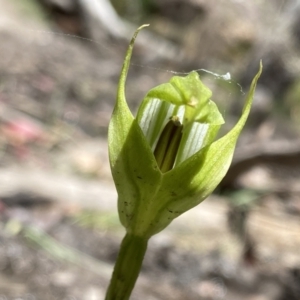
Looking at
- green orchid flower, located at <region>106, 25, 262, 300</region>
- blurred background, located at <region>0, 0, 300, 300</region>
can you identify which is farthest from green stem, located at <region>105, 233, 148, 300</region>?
blurred background, located at <region>0, 0, 300, 300</region>

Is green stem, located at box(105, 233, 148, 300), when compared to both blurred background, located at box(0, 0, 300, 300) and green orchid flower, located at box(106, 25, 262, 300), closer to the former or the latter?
green orchid flower, located at box(106, 25, 262, 300)

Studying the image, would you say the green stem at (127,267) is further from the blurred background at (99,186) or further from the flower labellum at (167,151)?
the blurred background at (99,186)

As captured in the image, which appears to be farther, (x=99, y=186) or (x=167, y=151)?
(x=99, y=186)

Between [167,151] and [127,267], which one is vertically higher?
[167,151]

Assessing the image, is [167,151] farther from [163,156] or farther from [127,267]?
[127,267]

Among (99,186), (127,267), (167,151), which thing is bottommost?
(127,267)

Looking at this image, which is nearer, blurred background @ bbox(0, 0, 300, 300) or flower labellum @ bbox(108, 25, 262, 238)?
flower labellum @ bbox(108, 25, 262, 238)

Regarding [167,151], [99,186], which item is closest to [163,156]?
[167,151]

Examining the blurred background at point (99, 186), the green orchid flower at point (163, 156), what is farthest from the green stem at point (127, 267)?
the blurred background at point (99, 186)
